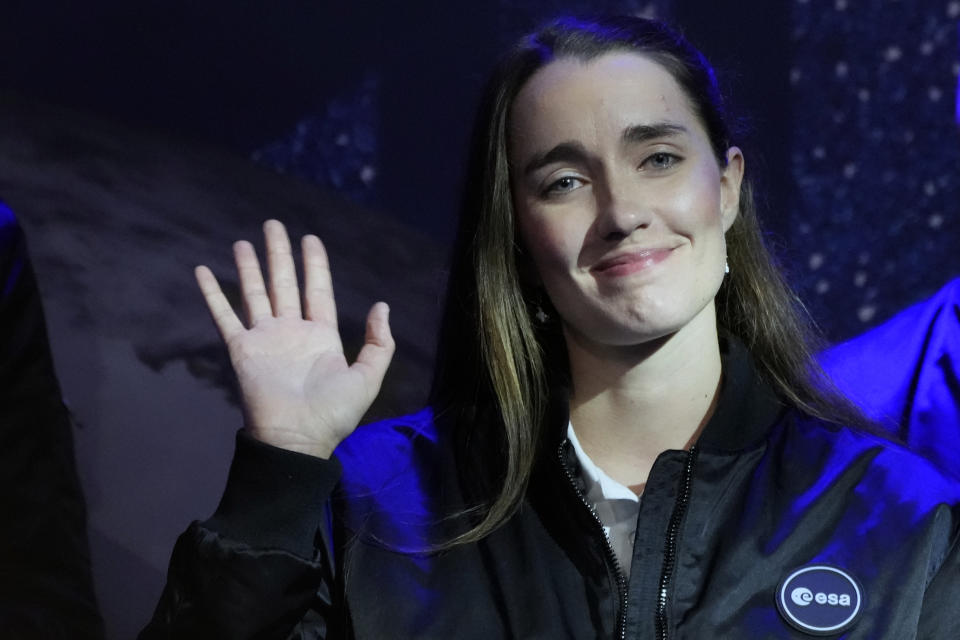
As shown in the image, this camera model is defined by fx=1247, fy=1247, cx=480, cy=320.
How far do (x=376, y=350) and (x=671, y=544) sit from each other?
1.23 feet

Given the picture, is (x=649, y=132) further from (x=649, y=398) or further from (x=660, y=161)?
(x=649, y=398)

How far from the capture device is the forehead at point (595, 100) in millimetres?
1403

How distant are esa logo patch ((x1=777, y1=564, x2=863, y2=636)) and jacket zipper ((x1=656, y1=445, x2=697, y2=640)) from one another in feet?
0.37

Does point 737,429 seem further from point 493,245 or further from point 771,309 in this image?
point 493,245

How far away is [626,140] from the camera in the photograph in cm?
139

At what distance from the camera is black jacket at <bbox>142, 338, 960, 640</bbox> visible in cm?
123

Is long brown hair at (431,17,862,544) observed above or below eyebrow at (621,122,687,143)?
below

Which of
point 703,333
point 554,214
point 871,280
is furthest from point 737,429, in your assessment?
point 871,280

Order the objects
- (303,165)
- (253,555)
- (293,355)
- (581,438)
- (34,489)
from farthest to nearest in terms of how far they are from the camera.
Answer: (303,165) → (34,489) → (581,438) → (293,355) → (253,555)

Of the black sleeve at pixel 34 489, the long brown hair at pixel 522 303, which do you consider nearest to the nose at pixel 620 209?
the long brown hair at pixel 522 303

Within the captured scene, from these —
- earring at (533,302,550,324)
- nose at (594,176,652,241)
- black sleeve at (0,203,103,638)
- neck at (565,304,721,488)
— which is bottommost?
black sleeve at (0,203,103,638)

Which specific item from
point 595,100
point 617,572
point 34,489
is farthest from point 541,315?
point 34,489

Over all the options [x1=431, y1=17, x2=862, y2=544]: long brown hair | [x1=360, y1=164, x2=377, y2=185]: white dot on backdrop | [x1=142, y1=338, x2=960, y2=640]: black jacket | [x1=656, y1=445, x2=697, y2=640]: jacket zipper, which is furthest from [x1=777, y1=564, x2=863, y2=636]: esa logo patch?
[x1=360, y1=164, x2=377, y2=185]: white dot on backdrop

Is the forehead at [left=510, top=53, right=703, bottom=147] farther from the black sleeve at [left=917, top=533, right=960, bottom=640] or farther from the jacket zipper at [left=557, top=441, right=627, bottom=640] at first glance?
the black sleeve at [left=917, top=533, right=960, bottom=640]
